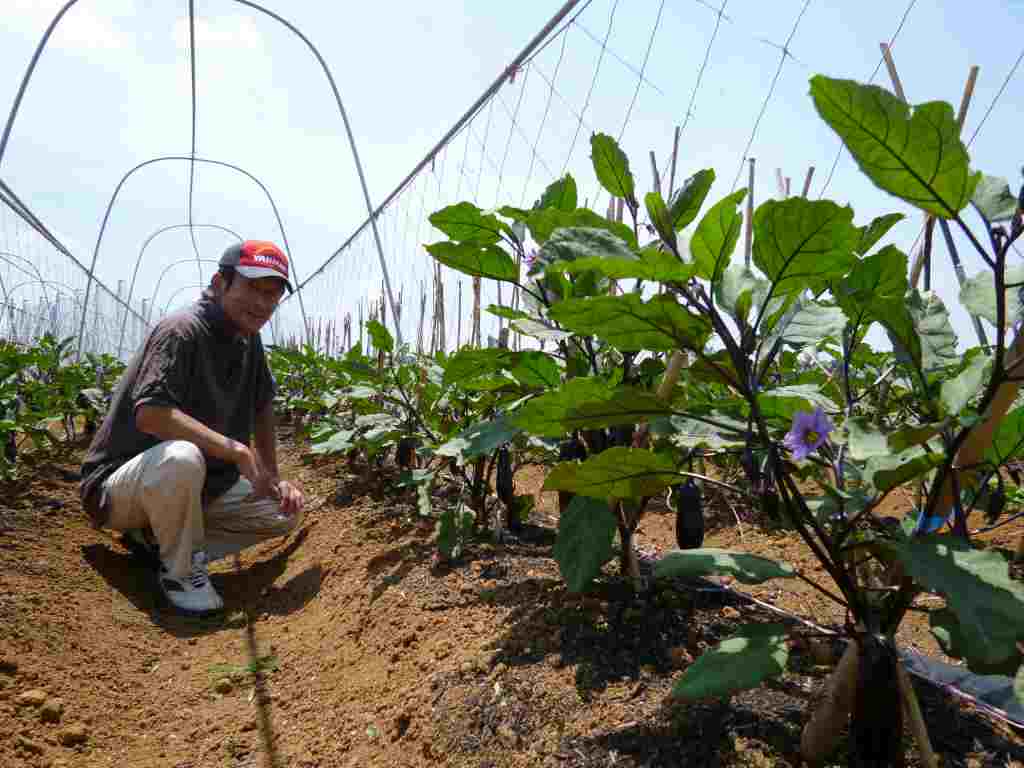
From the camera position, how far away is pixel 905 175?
0.70 m

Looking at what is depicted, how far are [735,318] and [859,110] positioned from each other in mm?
273

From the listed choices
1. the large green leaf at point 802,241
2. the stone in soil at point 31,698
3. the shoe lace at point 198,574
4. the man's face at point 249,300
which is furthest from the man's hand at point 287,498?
the large green leaf at point 802,241

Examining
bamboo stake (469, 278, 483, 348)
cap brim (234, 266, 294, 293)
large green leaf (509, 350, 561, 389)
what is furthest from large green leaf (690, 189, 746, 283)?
bamboo stake (469, 278, 483, 348)

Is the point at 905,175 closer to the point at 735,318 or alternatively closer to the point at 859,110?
the point at 859,110

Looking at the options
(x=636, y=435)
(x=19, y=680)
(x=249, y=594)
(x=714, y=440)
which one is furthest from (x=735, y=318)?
(x=249, y=594)

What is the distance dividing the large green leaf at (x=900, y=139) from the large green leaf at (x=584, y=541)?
25.2 inches

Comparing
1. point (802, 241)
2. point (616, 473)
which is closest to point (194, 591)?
point (616, 473)

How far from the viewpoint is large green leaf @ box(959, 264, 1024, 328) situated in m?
0.81

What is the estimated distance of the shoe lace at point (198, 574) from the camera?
2486 mm

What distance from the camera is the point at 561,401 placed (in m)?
0.89

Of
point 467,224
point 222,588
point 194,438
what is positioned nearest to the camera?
point 467,224

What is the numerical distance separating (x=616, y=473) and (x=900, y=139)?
51 centimetres

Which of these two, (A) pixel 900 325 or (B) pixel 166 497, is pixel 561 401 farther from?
(B) pixel 166 497

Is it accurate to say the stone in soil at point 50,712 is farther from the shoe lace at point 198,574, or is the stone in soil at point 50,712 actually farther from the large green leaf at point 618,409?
the large green leaf at point 618,409
